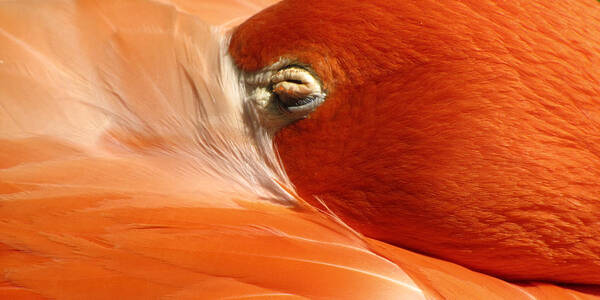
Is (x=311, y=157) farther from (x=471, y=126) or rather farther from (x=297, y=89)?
(x=471, y=126)

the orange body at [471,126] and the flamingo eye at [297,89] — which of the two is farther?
the flamingo eye at [297,89]

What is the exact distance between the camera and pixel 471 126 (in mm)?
1085

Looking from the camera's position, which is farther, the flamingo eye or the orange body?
the flamingo eye

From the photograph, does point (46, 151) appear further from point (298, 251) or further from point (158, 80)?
point (298, 251)

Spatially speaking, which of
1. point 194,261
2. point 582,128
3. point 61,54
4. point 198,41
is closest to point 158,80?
point 198,41

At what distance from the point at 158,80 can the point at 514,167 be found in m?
0.85

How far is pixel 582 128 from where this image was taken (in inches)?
42.9

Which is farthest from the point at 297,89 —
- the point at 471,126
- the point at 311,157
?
the point at 471,126

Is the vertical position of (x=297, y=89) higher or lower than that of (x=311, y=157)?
higher

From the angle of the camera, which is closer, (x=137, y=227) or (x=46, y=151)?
(x=137, y=227)

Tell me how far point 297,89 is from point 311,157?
0.15 metres

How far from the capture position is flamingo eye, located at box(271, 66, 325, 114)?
3.97 feet

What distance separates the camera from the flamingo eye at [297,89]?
1.21 m

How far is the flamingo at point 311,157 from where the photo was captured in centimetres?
107
